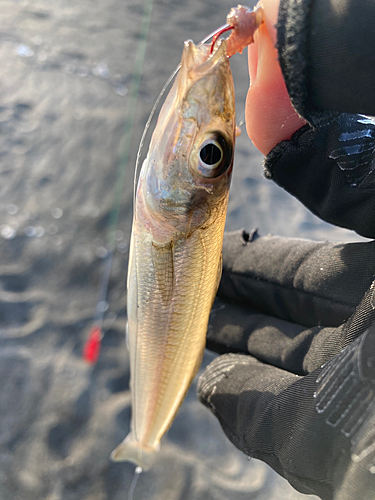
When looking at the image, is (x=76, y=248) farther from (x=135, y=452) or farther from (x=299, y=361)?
(x=299, y=361)

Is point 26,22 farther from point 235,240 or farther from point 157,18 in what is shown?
point 235,240

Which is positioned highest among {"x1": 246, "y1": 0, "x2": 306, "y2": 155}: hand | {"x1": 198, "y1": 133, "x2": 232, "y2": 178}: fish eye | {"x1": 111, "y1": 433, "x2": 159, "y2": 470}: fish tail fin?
{"x1": 246, "y1": 0, "x2": 306, "y2": 155}: hand

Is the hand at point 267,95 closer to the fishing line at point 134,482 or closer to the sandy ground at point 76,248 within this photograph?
the sandy ground at point 76,248

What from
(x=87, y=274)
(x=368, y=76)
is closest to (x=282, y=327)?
(x=368, y=76)

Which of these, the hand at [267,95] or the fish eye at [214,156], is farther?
the fish eye at [214,156]

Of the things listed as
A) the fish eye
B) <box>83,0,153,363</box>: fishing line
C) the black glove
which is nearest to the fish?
the fish eye

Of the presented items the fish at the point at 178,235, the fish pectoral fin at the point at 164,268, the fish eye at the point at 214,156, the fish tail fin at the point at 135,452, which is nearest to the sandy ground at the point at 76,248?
the fish tail fin at the point at 135,452

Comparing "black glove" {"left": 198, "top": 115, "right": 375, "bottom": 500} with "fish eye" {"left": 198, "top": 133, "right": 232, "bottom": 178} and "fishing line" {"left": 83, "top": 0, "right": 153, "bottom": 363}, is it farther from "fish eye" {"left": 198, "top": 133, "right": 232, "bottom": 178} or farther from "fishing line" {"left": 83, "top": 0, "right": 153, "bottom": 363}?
"fishing line" {"left": 83, "top": 0, "right": 153, "bottom": 363}
